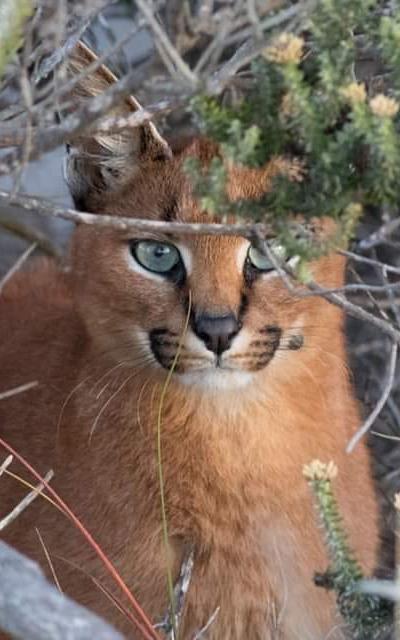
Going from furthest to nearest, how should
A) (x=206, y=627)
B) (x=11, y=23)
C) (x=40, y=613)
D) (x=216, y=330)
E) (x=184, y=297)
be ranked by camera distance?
(x=206, y=627) → (x=184, y=297) → (x=216, y=330) → (x=11, y=23) → (x=40, y=613)

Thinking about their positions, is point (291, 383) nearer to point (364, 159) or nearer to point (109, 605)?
point (109, 605)

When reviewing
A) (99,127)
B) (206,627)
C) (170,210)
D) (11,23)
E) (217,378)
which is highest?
(11,23)

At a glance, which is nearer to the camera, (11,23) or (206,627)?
(11,23)

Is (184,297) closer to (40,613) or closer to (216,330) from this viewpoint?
(216,330)

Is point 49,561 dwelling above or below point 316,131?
below

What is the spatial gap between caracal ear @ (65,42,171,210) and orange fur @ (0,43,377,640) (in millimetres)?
15

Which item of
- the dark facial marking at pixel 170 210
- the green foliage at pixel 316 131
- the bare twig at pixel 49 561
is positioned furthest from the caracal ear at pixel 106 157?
the bare twig at pixel 49 561

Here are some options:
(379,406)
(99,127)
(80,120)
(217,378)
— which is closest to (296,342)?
(217,378)

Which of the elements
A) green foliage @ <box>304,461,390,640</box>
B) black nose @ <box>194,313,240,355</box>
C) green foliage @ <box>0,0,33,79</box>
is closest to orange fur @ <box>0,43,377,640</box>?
black nose @ <box>194,313,240,355</box>

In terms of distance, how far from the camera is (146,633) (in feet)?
8.92

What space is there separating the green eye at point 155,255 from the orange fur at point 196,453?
1.1 inches

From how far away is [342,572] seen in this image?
231 cm

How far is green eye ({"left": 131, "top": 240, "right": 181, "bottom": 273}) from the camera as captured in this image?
9.96 ft

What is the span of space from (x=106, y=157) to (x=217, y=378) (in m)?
0.62
